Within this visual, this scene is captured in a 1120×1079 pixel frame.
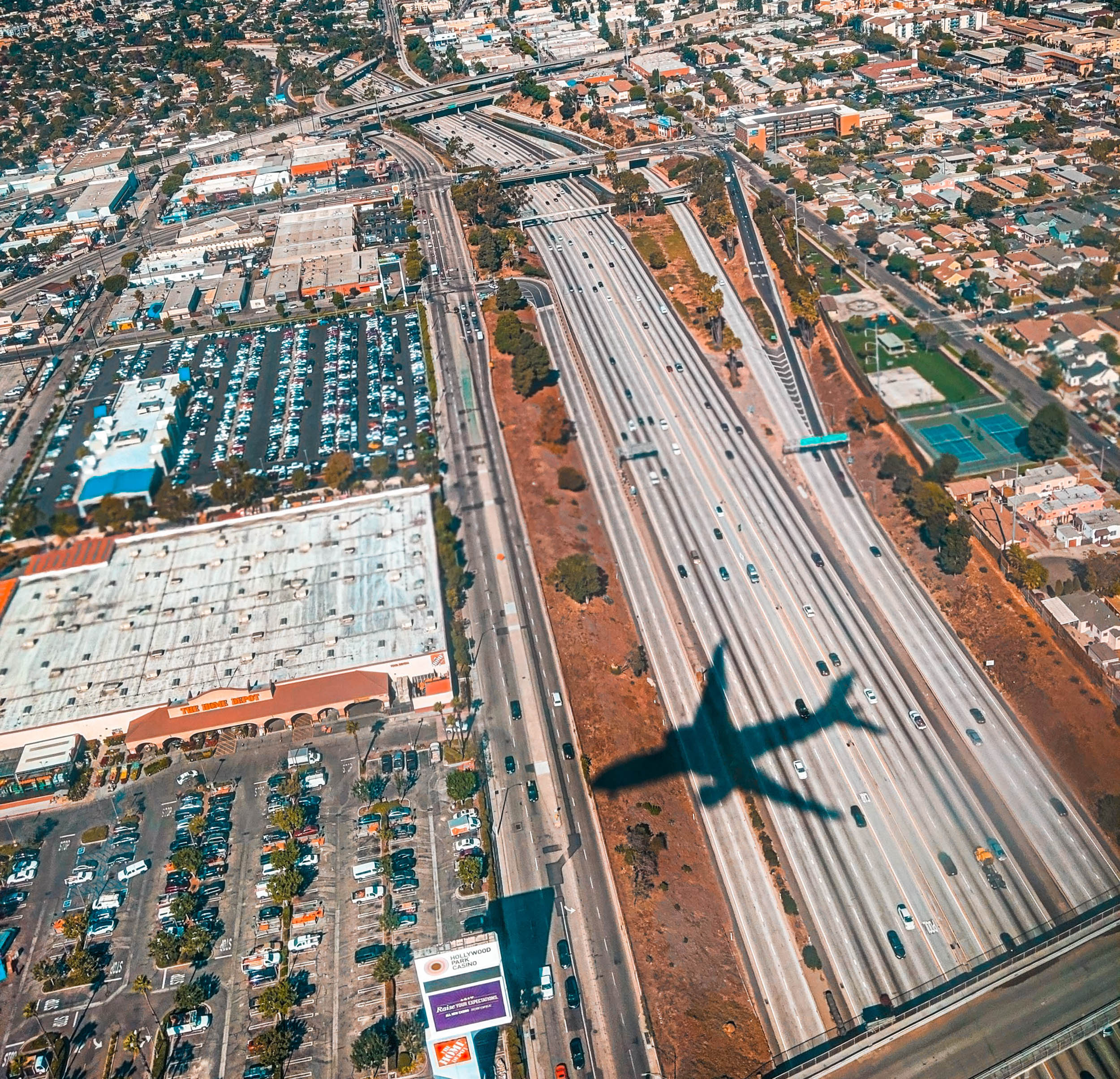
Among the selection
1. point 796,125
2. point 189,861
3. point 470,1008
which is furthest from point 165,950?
point 796,125

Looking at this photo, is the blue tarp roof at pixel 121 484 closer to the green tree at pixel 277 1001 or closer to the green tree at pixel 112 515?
the green tree at pixel 112 515

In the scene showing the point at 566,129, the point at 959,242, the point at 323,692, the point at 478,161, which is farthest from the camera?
the point at 566,129

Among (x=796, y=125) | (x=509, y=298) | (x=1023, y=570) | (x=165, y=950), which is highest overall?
(x=1023, y=570)

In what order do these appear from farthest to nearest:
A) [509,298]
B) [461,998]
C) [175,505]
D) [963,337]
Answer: [509,298] → [963,337] → [175,505] → [461,998]

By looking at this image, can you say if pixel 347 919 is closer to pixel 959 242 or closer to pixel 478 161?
pixel 959 242

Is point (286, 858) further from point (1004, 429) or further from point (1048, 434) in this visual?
point (1004, 429)

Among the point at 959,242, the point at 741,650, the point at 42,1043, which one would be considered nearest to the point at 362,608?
the point at 741,650
